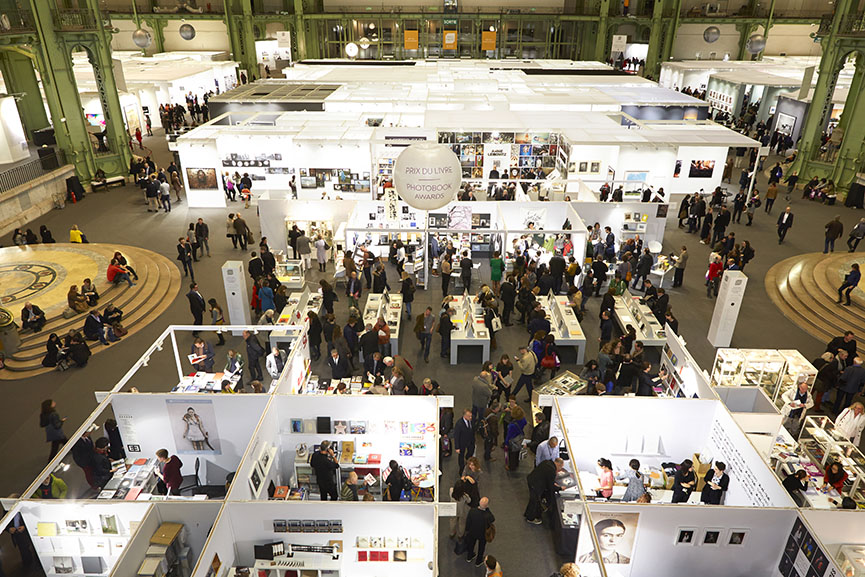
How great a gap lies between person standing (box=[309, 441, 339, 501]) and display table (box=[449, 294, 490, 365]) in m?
4.12

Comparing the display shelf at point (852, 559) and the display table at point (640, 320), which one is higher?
the display shelf at point (852, 559)

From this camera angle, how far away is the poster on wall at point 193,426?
25.8 ft

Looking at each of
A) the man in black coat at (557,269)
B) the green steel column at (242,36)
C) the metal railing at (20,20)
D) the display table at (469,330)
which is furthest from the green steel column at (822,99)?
the green steel column at (242,36)

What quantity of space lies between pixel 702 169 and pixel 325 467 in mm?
18814

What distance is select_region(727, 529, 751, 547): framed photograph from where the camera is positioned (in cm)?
596

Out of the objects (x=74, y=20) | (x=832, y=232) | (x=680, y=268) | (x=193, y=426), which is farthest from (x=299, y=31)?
(x=193, y=426)

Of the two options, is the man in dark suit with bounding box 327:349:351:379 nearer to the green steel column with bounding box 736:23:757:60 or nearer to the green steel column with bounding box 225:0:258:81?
the green steel column with bounding box 225:0:258:81

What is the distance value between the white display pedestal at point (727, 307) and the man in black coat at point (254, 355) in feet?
29.6

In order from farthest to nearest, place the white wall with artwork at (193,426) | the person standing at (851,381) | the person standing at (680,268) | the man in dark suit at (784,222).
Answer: the man in dark suit at (784,222) < the person standing at (680,268) < the person standing at (851,381) < the white wall with artwork at (193,426)

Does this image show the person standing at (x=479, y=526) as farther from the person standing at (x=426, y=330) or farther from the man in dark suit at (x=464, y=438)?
the person standing at (x=426, y=330)

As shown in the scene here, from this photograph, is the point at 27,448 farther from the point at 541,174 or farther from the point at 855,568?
the point at 541,174

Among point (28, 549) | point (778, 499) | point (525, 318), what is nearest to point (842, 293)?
point (525, 318)

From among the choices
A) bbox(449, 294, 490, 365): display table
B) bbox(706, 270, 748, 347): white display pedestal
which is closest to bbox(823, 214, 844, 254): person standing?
bbox(706, 270, 748, 347): white display pedestal

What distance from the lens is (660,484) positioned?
8.05m
